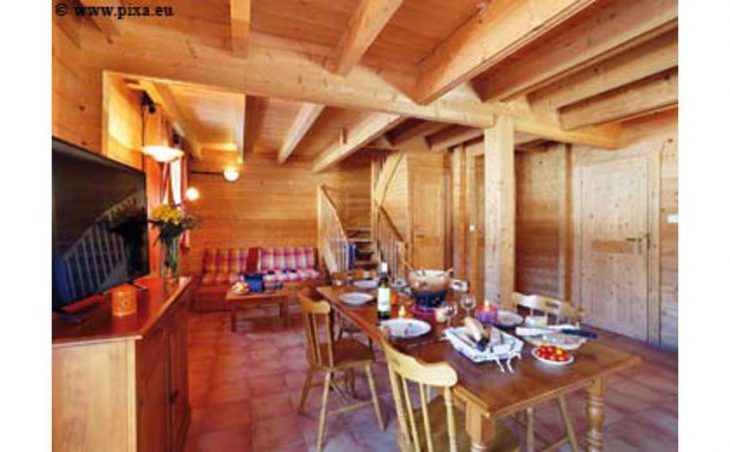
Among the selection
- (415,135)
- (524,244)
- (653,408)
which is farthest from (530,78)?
(524,244)

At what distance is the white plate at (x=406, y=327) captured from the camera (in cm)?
159

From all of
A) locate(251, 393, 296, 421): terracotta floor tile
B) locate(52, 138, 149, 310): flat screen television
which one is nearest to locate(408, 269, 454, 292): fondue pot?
locate(251, 393, 296, 421): terracotta floor tile

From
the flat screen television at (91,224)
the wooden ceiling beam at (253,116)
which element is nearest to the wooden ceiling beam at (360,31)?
the wooden ceiling beam at (253,116)

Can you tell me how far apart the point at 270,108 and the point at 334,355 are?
9.72ft

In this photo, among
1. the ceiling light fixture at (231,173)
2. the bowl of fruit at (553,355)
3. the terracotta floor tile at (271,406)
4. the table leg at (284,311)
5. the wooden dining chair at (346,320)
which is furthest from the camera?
the ceiling light fixture at (231,173)

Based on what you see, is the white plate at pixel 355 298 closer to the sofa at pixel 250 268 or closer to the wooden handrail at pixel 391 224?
the wooden handrail at pixel 391 224

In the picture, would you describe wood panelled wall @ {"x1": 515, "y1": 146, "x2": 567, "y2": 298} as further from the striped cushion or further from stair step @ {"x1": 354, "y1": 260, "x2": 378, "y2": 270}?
the striped cushion

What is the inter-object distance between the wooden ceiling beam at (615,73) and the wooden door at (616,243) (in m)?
Answer: 1.56

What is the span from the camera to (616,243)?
4043mm

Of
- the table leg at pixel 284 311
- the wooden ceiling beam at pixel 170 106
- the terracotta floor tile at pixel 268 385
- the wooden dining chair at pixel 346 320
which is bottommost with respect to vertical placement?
the terracotta floor tile at pixel 268 385

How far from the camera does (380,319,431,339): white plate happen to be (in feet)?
5.23

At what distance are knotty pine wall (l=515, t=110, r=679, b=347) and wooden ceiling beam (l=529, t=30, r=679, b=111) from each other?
1483mm
